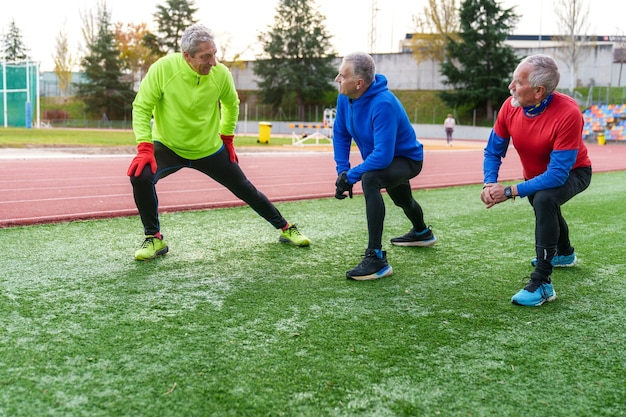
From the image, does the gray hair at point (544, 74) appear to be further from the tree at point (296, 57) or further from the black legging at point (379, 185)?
the tree at point (296, 57)

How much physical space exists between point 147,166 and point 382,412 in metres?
3.10

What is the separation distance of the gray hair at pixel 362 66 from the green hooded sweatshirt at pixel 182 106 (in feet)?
3.90

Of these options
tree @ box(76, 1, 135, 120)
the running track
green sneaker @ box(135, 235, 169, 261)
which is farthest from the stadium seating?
tree @ box(76, 1, 135, 120)

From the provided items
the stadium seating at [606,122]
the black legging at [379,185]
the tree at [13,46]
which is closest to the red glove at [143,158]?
the black legging at [379,185]

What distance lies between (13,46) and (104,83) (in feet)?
89.1

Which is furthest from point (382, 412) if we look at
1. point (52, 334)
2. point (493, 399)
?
point (52, 334)

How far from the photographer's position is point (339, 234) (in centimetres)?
638

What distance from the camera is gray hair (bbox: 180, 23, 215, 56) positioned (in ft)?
15.2

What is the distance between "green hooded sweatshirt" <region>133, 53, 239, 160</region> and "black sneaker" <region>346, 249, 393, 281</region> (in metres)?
1.63

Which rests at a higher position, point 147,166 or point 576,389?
point 147,166

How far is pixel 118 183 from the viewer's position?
35.9ft

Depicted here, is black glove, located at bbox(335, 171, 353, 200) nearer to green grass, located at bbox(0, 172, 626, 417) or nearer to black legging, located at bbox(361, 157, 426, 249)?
black legging, located at bbox(361, 157, 426, 249)

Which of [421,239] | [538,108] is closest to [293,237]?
[421,239]

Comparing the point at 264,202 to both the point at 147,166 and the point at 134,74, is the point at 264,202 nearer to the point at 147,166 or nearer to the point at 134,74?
the point at 147,166
